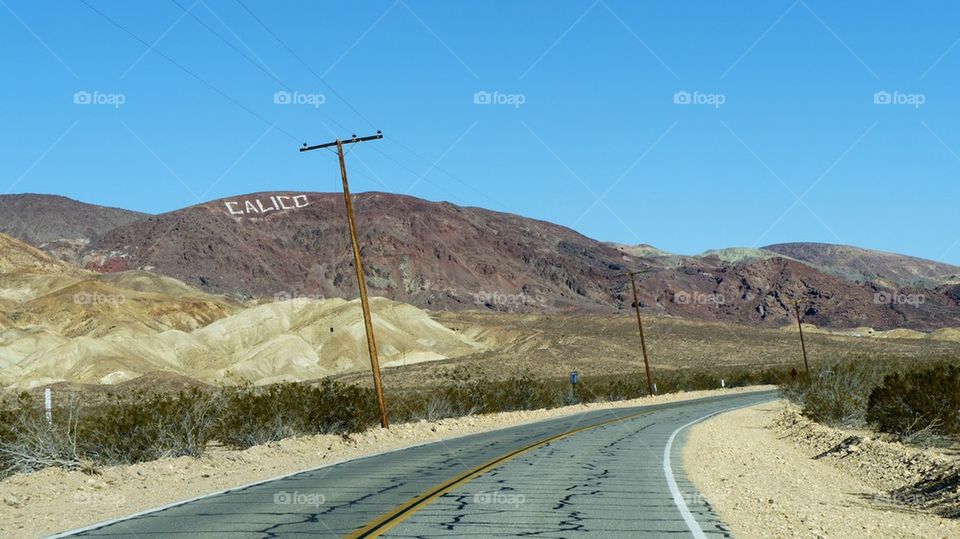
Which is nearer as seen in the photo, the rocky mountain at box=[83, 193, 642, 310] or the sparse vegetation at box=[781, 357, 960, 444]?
the sparse vegetation at box=[781, 357, 960, 444]

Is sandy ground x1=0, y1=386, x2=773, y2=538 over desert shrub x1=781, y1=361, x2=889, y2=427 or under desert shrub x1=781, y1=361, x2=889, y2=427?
over

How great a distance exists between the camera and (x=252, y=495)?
43.6 feet

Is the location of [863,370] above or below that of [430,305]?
below

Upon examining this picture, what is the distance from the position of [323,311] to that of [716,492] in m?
108

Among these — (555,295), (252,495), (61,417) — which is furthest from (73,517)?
(555,295)

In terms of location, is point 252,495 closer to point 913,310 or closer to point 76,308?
point 76,308

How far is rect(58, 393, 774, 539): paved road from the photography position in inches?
394

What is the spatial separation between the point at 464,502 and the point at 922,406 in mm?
14137

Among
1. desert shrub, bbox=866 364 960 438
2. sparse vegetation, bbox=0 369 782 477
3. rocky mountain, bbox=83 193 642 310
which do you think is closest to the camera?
sparse vegetation, bbox=0 369 782 477

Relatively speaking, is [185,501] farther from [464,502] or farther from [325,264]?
[325,264]
